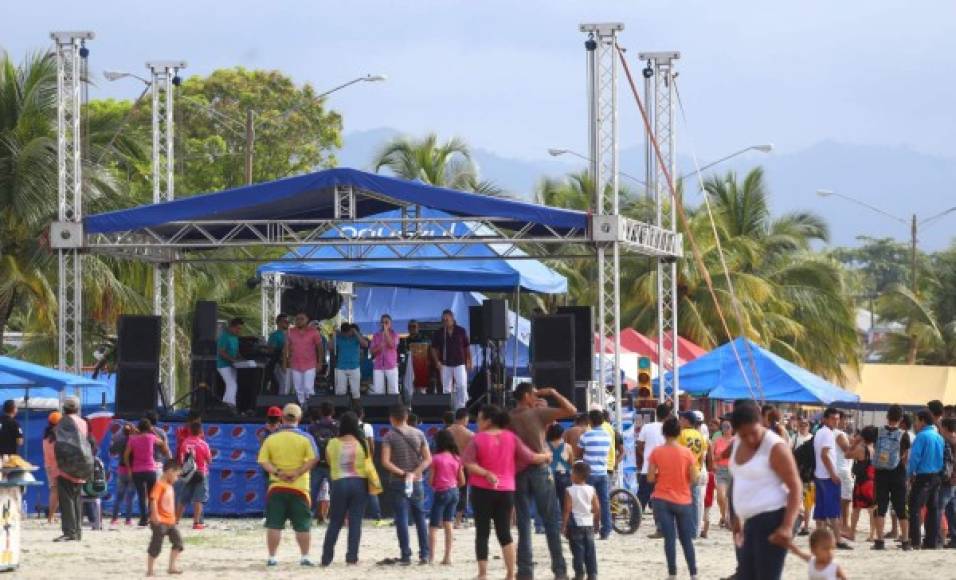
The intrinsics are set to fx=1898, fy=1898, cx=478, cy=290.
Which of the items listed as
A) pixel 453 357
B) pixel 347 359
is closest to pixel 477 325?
pixel 453 357

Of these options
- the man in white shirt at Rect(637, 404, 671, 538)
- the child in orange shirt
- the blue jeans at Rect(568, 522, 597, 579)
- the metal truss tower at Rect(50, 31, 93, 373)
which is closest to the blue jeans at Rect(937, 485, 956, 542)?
the man in white shirt at Rect(637, 404, 671, 538)

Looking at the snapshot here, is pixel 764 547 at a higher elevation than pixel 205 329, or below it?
below

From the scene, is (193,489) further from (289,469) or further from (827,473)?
(827,473)

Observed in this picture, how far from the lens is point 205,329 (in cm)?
2659

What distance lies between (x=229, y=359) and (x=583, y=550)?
39.7 ft

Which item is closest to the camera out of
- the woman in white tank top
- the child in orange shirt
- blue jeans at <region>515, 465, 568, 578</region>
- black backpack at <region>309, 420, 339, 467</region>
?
the woman in white tank top

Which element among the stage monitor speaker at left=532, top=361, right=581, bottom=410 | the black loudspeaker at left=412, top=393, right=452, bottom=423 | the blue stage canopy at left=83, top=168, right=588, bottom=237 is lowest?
the black loudspeaker at left=412, top=393, right=452, bottom=423

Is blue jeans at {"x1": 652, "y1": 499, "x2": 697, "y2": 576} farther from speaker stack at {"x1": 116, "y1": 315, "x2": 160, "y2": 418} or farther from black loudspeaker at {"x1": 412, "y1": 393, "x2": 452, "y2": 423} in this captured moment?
speaker stack at {"x1": 116, "y1": 315, "x2": 160, "y2": 418}

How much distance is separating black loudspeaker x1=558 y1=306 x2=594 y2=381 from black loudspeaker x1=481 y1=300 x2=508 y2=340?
3.10 ft

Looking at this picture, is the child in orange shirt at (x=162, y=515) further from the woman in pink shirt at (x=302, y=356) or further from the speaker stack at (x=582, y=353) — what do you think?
the speaker stack at (x=582, y=353)

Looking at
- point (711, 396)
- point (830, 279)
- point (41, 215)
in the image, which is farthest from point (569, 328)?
point (830, 279)

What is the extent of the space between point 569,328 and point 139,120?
32698 mm

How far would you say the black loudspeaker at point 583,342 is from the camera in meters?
27.0

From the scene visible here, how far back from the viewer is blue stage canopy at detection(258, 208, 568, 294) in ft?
97.6
